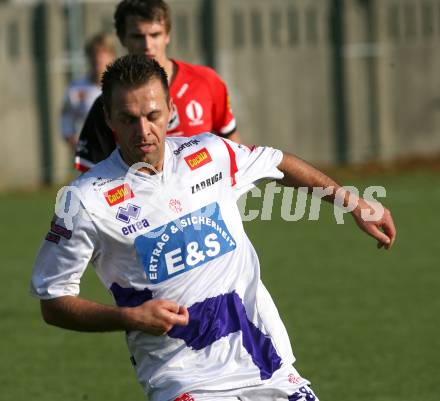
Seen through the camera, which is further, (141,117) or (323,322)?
(323,322)

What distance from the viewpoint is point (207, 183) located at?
465 cm

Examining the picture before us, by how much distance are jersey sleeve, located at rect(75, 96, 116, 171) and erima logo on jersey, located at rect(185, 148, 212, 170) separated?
1.51 m

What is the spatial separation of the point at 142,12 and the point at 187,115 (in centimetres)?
61

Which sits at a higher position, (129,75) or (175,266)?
(129,75)

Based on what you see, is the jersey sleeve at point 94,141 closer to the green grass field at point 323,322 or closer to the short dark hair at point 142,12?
the short dark hair at point 142,12

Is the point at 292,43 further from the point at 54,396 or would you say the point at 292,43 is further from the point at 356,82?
the point at 54,396

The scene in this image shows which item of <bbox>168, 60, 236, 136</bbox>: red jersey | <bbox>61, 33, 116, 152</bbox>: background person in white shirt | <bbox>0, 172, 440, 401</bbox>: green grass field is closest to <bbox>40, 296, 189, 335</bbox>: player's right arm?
<bbox>168, 60, 236, 136</bbox>: red jersey

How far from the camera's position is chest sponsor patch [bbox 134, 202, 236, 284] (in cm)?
446

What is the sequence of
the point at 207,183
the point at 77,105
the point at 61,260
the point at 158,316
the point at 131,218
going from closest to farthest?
1. the point at 158,316
2. the point at 61,260
3. the point at 131,218
4. the point at 207,183
5. the point at 77,105

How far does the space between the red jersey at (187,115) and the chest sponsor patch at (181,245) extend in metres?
1.73

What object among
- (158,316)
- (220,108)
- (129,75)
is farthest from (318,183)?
(220,108)

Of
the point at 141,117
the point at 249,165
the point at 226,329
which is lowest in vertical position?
the point at 226,329

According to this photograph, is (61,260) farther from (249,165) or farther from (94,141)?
(94,141)

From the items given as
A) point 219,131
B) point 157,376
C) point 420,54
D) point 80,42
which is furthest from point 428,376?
point 420,54
